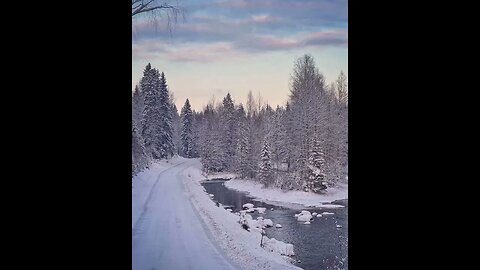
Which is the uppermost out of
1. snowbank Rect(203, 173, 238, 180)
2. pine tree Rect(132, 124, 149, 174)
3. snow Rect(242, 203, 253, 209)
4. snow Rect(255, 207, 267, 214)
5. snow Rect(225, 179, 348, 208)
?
pine tree Rect(132, 124, 149, 174)

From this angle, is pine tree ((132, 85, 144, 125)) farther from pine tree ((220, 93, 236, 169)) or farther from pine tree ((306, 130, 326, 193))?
pine tree ((306, 130, 326, 193))

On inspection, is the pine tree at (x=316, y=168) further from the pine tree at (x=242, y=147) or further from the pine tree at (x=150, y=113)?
the pine tree at (x=150, y=113)

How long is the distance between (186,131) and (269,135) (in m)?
0.71

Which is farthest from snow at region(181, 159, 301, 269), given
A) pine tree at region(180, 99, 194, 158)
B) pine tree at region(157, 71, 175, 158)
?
pine tree at region(157, 71, 175, 158)

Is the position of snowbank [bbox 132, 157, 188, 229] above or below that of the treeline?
below

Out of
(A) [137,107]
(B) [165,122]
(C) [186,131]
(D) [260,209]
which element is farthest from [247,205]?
(A) [137,107]

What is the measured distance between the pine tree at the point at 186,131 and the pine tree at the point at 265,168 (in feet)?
2.02

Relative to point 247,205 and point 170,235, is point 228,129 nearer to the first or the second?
point 247,205

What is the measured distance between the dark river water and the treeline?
214mm

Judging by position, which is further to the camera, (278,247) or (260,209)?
(260,209)

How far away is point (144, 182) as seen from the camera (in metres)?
3.52

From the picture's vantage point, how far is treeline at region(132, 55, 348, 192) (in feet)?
11.8
